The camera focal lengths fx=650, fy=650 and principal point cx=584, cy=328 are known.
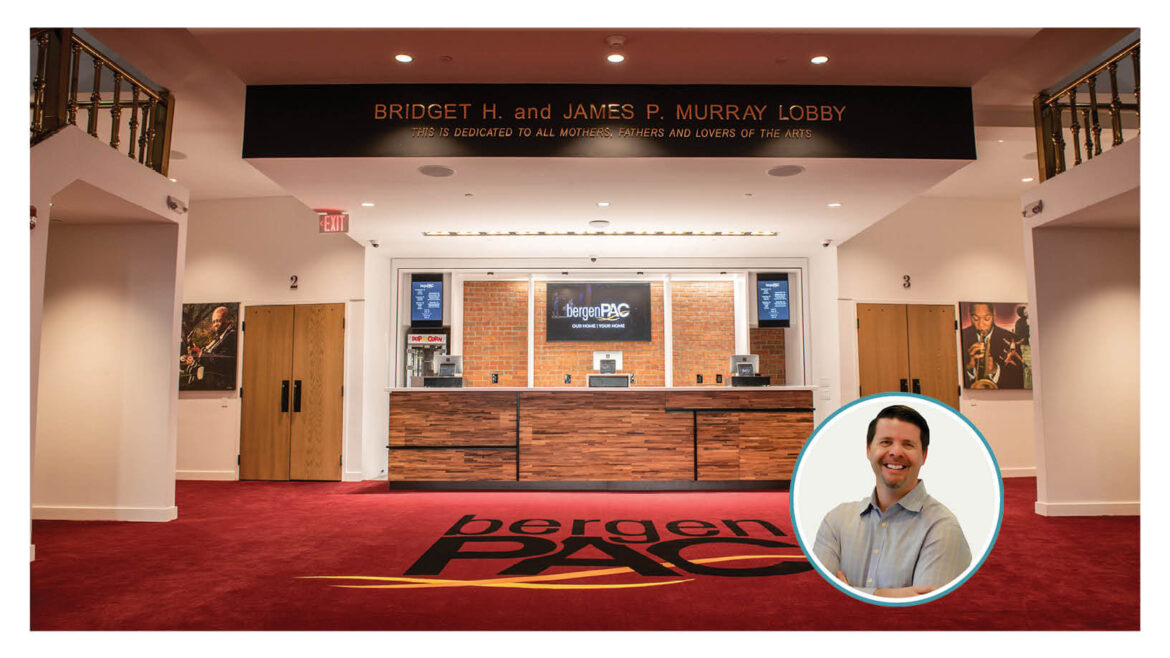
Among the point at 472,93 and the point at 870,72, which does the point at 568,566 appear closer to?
the point at 472,93

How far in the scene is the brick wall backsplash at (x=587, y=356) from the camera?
981 centimetres

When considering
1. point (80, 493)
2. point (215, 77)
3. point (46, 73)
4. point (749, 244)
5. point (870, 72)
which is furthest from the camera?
point (749, 244)

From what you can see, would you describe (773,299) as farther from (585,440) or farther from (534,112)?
(534,112)

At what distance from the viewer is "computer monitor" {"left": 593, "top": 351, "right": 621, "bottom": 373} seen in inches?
337

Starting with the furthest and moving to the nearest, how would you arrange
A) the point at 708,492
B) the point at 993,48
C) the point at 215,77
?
the point at 708,492 < the point at 215,77 < the point at 993,48

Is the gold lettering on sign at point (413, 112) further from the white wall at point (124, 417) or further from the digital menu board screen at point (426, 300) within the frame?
the digital menu board screen at point (426, 300)

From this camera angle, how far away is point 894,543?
5.62 ft

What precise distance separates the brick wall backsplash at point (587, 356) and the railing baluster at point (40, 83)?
20.8 ft

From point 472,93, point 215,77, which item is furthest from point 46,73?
point 472,93

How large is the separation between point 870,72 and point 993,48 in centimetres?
80

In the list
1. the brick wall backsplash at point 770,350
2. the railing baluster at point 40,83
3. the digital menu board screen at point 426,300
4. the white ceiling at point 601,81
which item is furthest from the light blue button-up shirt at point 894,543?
the brick wall backsplash at point 770,350

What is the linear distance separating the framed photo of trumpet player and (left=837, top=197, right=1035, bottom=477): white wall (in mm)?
123

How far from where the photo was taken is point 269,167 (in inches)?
213

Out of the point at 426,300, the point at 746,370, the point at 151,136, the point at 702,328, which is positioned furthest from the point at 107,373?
the point at 702,328
